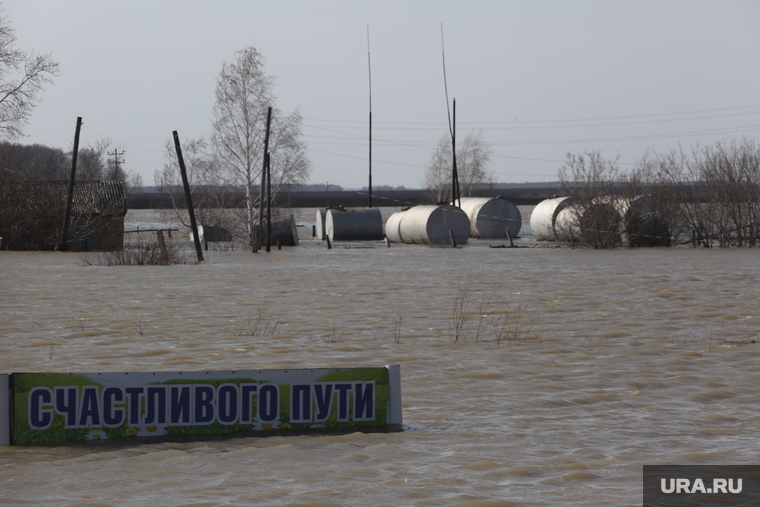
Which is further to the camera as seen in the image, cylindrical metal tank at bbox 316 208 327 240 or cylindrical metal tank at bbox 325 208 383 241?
cylindrical metal tank at bbox 316 208 327 240

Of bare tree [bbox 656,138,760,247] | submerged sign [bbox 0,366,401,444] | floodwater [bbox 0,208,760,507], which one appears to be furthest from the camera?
bare tree [bbox 656,138,760,247]

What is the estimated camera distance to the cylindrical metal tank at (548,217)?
43.1 m

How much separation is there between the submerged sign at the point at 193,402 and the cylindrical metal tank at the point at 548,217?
119 ft

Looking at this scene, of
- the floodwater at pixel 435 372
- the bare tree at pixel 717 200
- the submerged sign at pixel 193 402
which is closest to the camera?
the floodwater at pixel 435 372

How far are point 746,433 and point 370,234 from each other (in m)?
44.5

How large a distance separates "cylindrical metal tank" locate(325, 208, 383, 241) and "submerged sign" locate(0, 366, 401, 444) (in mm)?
42805

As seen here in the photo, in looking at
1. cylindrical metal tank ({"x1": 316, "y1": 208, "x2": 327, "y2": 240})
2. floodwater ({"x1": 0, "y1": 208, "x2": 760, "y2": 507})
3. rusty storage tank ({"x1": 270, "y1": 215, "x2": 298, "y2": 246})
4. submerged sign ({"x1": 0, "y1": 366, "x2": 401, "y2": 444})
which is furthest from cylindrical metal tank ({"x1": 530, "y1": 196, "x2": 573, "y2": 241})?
submerged sign ({"x1": 0, "y1": 366, "x2": 401, "y2": 444})

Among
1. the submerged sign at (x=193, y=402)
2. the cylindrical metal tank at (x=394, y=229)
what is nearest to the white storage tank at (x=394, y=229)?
the cylindrical metal tank at (x=394, y=229)

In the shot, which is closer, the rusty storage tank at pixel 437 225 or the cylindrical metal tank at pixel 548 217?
the cylindrical metal tank at pixel 548 217

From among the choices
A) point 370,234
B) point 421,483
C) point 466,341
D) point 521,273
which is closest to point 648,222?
point 521,273

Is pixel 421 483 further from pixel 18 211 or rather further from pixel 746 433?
pixel 18 211

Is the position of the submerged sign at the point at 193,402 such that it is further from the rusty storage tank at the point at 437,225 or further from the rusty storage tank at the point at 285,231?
the rusty storage tank at the point at 285,231

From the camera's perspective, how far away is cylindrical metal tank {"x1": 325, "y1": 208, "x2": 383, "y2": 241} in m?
49.4

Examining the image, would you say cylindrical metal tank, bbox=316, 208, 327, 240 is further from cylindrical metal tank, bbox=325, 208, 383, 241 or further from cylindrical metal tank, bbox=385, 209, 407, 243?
cylindrical metal tank, bbox=385, 209, 407, 243
